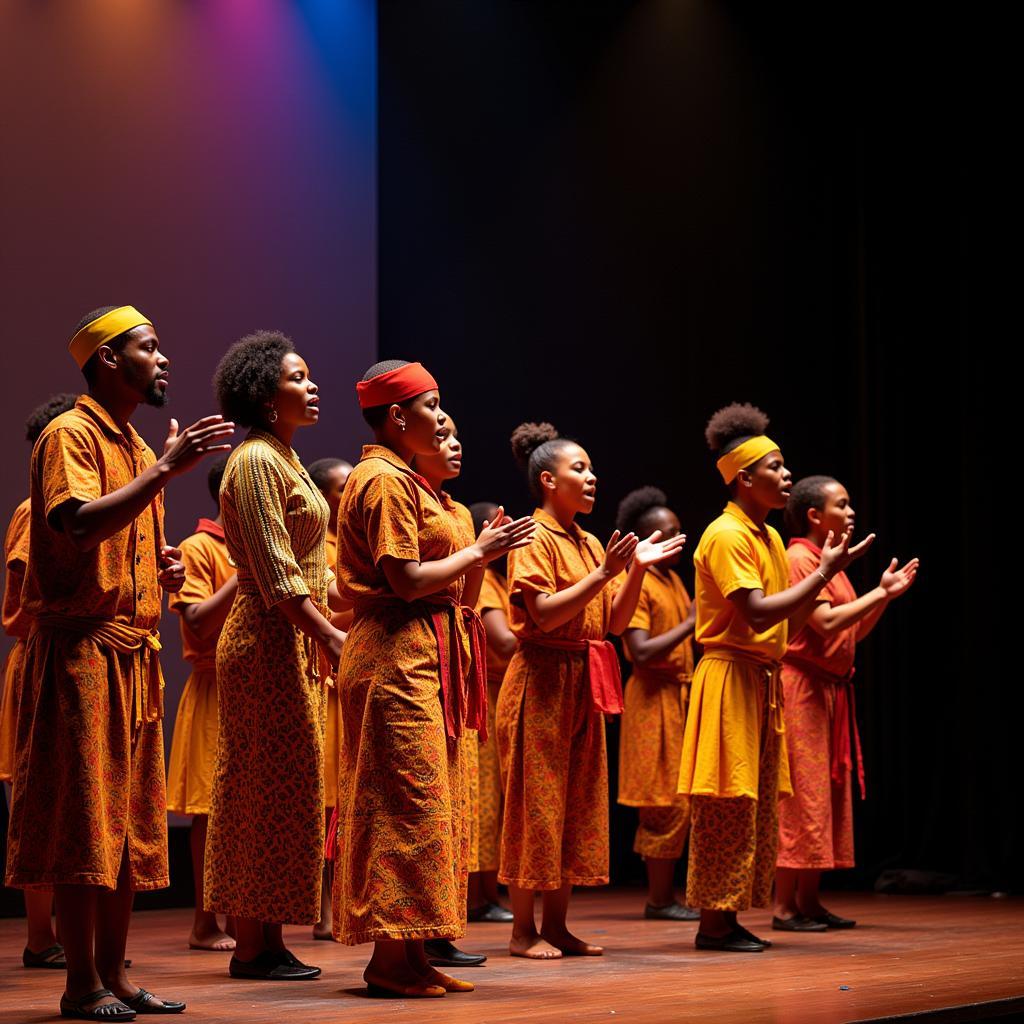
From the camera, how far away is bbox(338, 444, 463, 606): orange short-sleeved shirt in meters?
3.73

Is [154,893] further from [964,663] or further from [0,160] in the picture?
[964,663]

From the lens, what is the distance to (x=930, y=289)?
287 inches

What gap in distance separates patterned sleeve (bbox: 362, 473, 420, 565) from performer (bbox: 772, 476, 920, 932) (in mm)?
1949

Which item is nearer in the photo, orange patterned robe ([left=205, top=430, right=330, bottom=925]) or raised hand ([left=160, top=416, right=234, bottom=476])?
raised hand ([left=160, top=416, right=234, bottom=476])

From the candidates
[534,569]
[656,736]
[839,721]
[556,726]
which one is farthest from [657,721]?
[534,569]

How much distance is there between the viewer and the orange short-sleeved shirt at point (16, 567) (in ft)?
16.0

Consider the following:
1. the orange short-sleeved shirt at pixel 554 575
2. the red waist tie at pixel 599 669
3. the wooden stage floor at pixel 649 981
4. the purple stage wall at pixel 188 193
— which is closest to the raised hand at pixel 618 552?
the orange short-sleeved shirt at pixel 554 575

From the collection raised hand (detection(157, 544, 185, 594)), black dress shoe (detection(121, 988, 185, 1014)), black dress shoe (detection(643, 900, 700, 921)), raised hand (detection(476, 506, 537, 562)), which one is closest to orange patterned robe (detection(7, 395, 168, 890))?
raised hand (detection(157, 544, 185, 594))

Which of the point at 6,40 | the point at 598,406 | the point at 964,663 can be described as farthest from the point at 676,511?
the point at 6,40

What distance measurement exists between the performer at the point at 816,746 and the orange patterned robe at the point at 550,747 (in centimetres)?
94

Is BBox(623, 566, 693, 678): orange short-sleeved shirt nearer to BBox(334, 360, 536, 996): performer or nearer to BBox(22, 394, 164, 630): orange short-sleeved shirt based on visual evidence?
BBox(334, 360, 536, 996): performer

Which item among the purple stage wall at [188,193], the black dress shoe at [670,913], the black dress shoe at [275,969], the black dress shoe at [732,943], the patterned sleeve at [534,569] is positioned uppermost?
the purple stage wall at [188,193]

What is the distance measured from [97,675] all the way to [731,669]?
211 cm

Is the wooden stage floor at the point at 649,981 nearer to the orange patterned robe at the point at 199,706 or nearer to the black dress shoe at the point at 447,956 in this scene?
the black dress shoe at the point at 447,956
